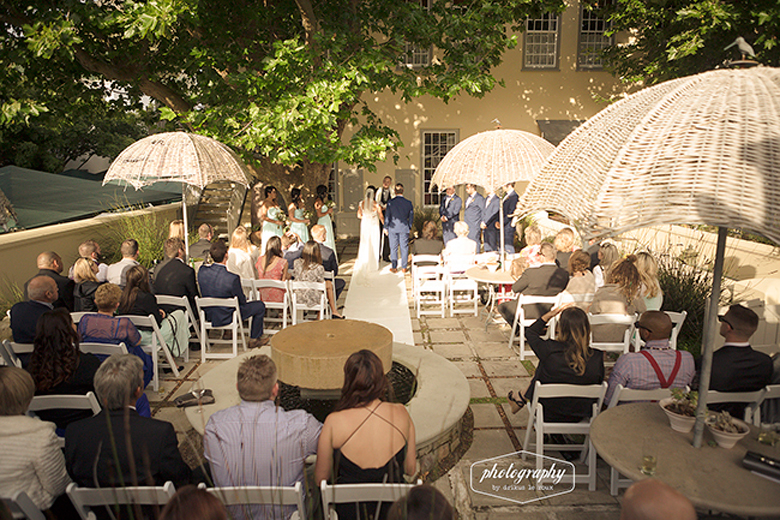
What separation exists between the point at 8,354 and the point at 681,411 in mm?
5312

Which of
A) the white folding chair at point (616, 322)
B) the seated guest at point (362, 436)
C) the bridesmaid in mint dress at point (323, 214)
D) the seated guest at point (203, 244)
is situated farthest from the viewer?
the bridesmaid in mint dress at point (323, 214)

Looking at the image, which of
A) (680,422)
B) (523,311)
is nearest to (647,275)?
(523,311)

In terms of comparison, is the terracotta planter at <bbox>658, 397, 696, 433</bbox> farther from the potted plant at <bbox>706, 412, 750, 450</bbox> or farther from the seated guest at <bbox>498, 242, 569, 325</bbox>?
the seated guest at <bbox>498, 242, 569, 325</bbox>

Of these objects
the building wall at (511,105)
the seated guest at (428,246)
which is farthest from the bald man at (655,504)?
the building wall at (511,105)

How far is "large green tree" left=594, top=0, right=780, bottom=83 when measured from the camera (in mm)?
9312

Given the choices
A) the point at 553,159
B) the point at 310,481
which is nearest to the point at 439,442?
the point at 310,481

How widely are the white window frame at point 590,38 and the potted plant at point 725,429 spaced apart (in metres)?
15.9

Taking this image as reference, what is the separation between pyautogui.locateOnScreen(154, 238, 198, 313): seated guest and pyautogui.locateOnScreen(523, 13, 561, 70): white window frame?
1369cm

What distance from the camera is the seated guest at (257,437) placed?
2771 millimetres

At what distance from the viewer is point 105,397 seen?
112 inches

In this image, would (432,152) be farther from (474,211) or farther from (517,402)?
(517,402)

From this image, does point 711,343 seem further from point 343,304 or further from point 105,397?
point 343,304

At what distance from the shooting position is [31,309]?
15.1ft

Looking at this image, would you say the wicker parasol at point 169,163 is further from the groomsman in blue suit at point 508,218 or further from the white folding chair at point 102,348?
the groomsman in blue suit at point 508,218
